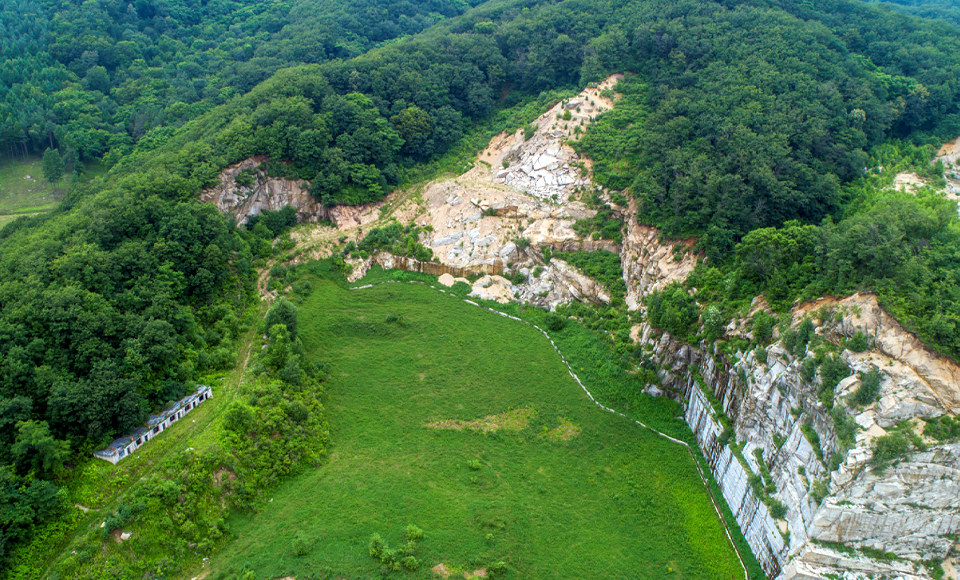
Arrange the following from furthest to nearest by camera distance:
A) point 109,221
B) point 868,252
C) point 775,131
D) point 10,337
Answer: point 775,131, point 109,221, point 10,337, point 868,252

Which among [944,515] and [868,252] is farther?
[868,252]

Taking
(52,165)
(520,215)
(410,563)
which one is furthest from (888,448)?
(52,165)

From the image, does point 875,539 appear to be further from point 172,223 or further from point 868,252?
point 172,223

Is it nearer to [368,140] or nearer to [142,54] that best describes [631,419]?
[368,140]

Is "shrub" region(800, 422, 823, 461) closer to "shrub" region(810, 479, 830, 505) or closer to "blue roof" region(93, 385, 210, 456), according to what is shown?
"shrub" region(810, 479, 830, 505)

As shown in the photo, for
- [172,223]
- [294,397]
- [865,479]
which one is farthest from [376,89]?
[865,479]

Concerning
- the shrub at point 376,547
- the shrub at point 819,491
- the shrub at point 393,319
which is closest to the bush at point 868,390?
the shrub at point 819,491

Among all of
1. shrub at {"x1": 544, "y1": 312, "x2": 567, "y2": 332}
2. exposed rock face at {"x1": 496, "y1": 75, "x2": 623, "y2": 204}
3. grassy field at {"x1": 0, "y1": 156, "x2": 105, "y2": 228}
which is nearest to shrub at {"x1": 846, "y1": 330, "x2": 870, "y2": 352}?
shrub at {"x1": 544, "y1": 312, "x2": 567, "y2": 332}
